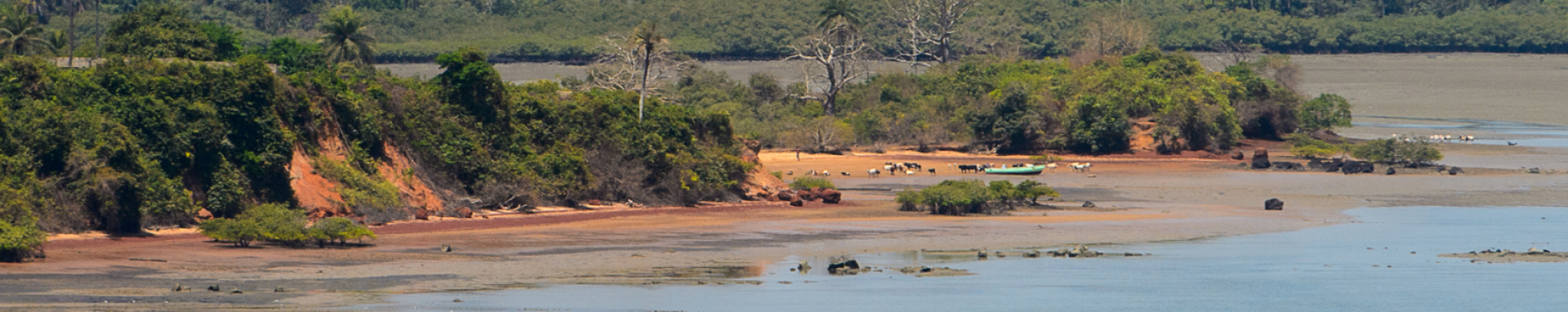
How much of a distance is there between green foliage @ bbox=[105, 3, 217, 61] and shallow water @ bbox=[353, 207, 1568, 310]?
1912 centimetres

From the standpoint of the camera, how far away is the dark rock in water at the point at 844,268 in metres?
24.6

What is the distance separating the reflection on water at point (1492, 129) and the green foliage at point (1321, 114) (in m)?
2.47

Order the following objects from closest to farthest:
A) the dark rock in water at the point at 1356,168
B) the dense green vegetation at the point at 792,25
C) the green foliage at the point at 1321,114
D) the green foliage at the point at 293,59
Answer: the green foliage at the point at 293,59
the dark rock in water at the point at 1356,168
the green foliage at the point at 1321,114
the dense green vegetation at the point at 792,25

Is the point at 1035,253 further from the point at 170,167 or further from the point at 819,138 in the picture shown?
the point at 819,138

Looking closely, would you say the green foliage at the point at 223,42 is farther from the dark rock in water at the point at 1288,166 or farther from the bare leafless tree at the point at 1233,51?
the bare leafless tree at the point at 1233,51

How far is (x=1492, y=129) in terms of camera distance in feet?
278

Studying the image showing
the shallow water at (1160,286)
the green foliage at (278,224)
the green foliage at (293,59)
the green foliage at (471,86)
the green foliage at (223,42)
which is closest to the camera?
the shallow water at (1160,286)

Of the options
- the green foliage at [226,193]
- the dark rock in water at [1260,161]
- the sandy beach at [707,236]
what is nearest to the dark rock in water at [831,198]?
the sandy beach at [707,236]

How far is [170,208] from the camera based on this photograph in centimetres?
2669

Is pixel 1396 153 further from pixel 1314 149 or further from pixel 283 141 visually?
pixel 283 141

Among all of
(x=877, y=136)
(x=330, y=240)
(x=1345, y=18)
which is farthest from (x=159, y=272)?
(x=1345, y=18)

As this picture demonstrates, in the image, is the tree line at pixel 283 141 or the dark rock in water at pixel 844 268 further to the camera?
the tree line at pixel 283 141

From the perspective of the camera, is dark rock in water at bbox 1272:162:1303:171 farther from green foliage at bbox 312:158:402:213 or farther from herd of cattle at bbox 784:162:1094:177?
green foliage at bbox 312:158:402:213

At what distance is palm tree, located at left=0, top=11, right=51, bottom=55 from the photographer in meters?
63.2
